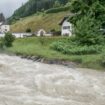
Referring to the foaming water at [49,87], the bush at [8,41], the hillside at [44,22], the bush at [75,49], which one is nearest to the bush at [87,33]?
the bush at [75,49]

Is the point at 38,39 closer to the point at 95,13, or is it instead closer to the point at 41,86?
the point at 95,13

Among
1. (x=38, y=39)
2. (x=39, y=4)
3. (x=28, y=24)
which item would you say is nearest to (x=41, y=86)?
(x=38, y=39)

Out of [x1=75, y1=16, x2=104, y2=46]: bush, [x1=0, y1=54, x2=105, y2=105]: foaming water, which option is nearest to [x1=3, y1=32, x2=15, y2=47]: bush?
[x1=75, y1=16, x2=104, y2=46]: bush

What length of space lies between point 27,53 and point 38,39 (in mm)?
16135

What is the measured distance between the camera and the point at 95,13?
63.5 meters

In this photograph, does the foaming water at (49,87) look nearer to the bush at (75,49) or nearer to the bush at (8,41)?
the bush at (75,49)

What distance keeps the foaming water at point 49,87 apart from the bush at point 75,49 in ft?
40.2

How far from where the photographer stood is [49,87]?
31.0 meters

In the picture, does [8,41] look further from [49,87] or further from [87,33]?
[49,87]

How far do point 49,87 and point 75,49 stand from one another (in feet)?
76.1

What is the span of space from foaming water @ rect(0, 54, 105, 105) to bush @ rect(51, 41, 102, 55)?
482 inches

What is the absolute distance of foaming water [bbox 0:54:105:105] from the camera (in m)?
26.5

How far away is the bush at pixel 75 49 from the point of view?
173 feet

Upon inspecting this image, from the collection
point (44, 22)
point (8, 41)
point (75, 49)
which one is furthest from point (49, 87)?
point (44, 22)
